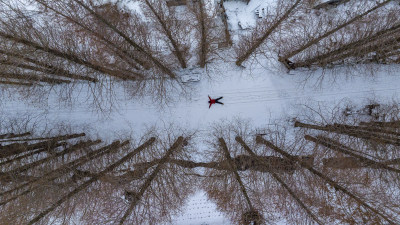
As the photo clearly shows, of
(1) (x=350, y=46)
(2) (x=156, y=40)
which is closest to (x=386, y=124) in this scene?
(1) (x=350, y=46)

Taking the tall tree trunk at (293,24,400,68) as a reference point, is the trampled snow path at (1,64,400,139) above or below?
below

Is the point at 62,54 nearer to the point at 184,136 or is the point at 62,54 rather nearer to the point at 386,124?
the point at 184,136

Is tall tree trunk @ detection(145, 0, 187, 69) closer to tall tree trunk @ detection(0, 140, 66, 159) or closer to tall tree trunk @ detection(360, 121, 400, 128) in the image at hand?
tall tree trunk @ detection(0, 140, 66, 159)

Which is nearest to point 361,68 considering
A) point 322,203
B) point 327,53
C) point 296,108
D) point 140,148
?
point 327,53

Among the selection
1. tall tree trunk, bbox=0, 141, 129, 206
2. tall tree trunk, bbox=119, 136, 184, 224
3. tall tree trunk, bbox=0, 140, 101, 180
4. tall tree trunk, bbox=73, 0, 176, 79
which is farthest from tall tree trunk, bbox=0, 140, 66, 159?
tall tree trunk, bbox=73, 0, 176, 79

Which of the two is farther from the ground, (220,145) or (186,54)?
(186,54)

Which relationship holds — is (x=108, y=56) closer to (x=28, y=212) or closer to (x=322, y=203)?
(x=28, y=212)

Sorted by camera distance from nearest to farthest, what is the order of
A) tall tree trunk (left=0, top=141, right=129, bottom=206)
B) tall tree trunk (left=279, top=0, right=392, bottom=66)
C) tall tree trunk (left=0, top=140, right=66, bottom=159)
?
tall tree trunk (left=0, top=141, right=129, bottom=206), tall tree trunk (left=279, top=0, right=392, bottom=66), tall tree trunk (left=0, top=140, right=66, bottom=159)

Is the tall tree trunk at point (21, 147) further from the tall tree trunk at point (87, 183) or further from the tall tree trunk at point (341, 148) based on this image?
the tall tree trunk at point (341, 148)
